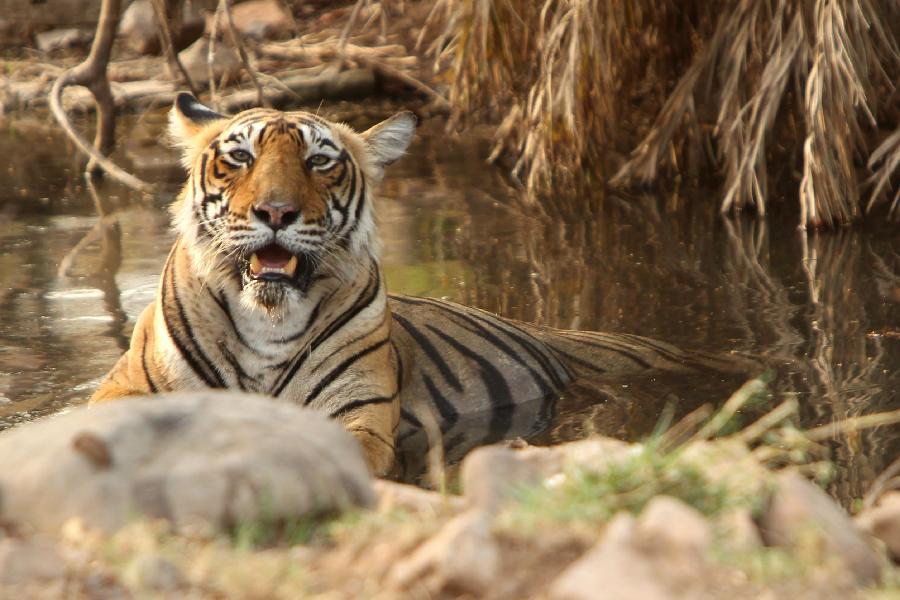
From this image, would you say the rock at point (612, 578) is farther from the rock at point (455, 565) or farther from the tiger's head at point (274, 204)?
the tiger's head at point (274, 204)

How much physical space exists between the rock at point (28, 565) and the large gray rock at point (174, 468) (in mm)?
190

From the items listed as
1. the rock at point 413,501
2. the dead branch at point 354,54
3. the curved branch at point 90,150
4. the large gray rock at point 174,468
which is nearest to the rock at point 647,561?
the rock at point 413,501

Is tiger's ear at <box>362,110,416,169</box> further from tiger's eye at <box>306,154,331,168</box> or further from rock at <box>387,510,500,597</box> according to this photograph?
rock at <box>387,510,500,597</box>

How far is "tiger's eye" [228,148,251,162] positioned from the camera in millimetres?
4668

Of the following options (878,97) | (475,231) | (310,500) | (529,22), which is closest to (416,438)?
(310,500)

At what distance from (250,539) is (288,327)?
2125mm

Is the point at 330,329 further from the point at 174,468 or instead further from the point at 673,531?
the point at 673,531

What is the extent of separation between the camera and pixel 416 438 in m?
5.11

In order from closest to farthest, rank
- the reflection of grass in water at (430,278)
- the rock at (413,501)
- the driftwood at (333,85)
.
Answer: the rock at (413,501), the reflection of grass in water at (430,278), the driftwood at (333,85)

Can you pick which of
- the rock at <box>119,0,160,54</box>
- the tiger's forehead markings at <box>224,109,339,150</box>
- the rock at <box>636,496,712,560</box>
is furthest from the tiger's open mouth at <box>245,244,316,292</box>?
the rock at <box>119,0,160,54</box>

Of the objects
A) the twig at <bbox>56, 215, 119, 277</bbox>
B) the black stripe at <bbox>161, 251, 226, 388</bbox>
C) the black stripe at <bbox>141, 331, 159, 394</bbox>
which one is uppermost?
the black stripe at <bbox>161, 251, 226, 388</bbox>

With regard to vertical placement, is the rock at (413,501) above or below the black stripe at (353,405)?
above

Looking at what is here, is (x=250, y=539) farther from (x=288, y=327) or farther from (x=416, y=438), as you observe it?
(x=416, y=438)

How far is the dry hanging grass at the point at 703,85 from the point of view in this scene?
7.89 m
